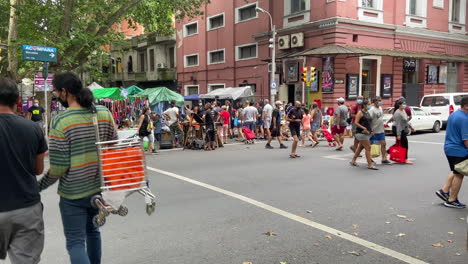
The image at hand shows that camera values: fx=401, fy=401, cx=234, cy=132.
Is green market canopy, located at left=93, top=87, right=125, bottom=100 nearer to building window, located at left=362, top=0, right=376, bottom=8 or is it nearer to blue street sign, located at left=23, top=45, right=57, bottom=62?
blue street sign, located at left=23, top=45, right=57, bottom=62

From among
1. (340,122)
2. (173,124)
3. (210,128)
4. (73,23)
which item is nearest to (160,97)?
(173,124)

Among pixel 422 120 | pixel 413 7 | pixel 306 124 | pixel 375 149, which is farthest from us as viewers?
pixel 413 7

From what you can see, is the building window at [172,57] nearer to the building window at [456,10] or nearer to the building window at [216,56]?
the building window at [216,56]

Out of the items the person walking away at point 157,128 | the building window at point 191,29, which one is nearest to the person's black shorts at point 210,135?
the person walking away at point 157,128

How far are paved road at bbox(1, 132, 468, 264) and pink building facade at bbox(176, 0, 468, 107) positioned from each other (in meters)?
13.2

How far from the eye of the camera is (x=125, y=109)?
23.3 metres

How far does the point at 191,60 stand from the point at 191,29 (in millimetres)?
2588

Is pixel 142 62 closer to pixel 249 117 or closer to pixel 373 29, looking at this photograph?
pixel 373 29

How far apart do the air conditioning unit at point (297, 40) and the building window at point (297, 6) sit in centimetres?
173

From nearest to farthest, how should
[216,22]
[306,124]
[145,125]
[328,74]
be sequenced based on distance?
[145,125] < [306,124] < [328,74] < [216,22]

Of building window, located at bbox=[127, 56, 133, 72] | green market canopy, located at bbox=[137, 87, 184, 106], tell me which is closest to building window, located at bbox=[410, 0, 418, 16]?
green market canopy, located at bbox=[137, 87, 184, 106]

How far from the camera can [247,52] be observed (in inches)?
1121

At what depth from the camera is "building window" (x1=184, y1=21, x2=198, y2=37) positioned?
33.3m

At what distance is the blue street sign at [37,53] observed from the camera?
1114cm
